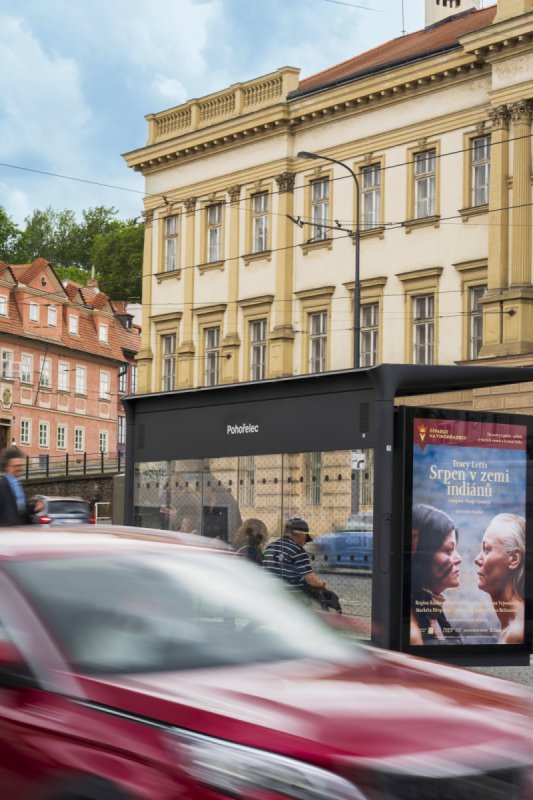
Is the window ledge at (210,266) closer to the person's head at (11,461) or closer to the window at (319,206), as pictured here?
the window at (319,206)

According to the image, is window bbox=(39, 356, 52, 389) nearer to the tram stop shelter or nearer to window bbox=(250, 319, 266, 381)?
window bbox=(250, 319, 266, 381)

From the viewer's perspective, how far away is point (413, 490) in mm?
14367

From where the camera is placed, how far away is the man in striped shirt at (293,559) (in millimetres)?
15023

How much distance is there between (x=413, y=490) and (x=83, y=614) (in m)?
8.84

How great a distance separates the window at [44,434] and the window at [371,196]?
42.0 metres

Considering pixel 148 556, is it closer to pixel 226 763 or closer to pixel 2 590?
pixel 2 590

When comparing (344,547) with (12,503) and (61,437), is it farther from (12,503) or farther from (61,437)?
(61,437)

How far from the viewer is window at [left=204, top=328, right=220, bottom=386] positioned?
1951 inches

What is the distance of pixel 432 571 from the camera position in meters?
14.5

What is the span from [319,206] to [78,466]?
2793 cm

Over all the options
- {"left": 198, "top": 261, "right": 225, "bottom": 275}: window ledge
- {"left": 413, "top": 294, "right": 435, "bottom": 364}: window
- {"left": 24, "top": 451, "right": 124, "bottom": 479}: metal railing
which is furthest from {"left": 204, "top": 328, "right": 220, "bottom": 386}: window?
{"left": 24, "top": 451, "right": 124, "bottom": 479}: metal railing

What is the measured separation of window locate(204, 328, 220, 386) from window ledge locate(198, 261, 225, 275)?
6.73 ft

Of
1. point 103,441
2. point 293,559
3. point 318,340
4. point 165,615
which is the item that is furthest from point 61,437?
point 165,615

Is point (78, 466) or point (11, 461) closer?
point (11, 461)
